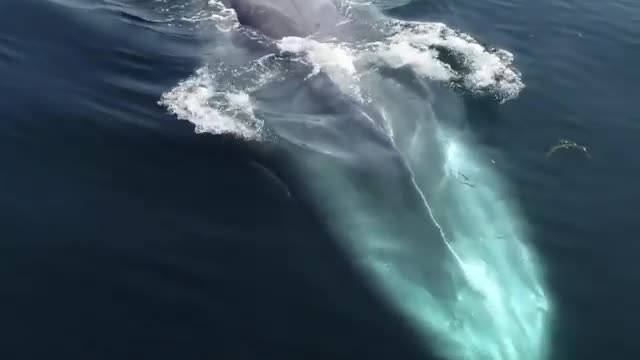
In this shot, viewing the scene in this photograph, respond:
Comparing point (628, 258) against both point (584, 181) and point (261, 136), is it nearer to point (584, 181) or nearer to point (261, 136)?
point (584, 181)

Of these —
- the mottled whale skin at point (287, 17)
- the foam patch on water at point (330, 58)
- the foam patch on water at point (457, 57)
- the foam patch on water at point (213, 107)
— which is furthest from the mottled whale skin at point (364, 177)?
the foam patch on water at point (457, 57)

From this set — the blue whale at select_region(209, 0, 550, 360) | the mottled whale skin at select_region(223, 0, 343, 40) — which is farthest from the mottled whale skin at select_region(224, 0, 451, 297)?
the mottled whale skin at select_region(223, 0, 343, 40)

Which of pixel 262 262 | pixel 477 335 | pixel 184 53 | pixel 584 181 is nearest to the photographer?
pixel 477 335

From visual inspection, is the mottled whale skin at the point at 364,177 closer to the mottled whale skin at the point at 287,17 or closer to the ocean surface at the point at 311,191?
the ocean surface at the point at 311,191

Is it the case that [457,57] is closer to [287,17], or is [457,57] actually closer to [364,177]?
[287,17]

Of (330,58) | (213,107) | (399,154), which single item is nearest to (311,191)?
(399,154)

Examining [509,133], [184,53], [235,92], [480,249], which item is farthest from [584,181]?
[184,53]
